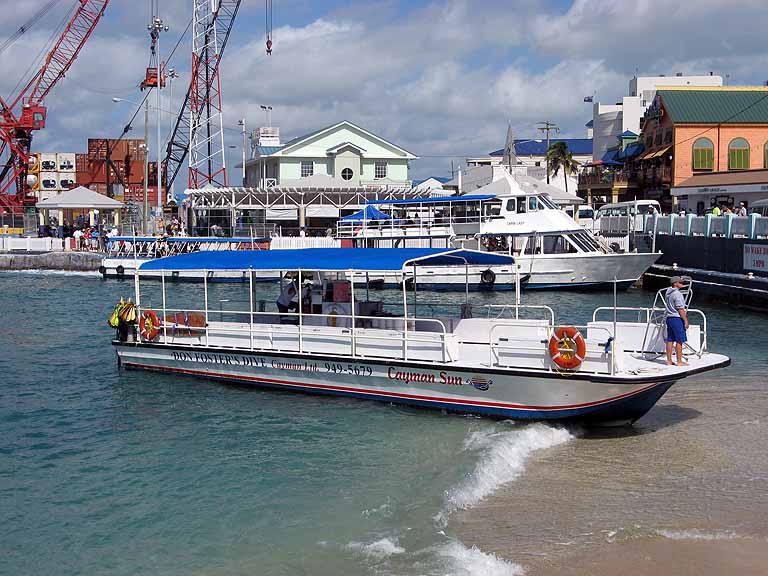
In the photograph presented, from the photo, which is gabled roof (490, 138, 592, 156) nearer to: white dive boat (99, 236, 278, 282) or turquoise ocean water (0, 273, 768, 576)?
white dive boat (99, 236, 278, 282)

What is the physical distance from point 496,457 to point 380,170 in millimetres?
59061

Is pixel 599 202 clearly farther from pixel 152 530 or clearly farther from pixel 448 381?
pixel 152 530

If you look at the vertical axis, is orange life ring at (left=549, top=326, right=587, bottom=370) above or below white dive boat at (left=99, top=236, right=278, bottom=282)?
below

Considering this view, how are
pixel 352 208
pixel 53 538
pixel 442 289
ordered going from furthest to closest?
pixel 352 208, pixel 442 289, pixel 53 538

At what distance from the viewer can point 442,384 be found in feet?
50.5

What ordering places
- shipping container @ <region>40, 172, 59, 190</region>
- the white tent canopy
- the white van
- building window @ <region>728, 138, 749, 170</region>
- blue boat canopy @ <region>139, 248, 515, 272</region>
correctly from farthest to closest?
shipping container @ <region>40, 172, 59, 190</region>, the white tent canopy, building window @ <region>728, 138, 749, 170</region>, the white van, blue boat canopy @ <region>139, 248, 515, 272</region>

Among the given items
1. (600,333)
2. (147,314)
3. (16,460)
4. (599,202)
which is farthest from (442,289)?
(599,202)

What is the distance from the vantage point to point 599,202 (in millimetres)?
80188

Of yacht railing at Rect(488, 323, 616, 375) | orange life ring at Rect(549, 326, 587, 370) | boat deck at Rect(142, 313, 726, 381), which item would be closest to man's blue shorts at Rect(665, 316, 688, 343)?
boat deck at Rect(142, 313, 726, 381)

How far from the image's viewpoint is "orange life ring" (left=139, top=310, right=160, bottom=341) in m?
19.6

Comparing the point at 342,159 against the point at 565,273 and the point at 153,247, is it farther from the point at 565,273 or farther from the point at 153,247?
the point at 565,273

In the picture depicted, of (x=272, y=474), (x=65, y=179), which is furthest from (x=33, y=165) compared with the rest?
(x=272, y=474)

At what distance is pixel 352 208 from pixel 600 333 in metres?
48.3

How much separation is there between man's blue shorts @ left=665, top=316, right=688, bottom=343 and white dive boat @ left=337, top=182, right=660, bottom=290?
22.9 meters
